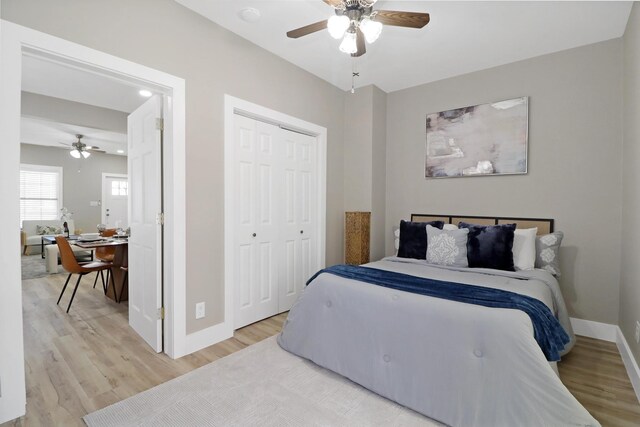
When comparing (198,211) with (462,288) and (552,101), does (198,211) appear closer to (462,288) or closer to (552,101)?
(462,288)

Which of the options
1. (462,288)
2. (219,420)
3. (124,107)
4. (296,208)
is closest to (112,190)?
(124,107)

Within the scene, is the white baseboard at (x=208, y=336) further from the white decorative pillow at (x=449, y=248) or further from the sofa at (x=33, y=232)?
the sofa at (x=33, y=232)

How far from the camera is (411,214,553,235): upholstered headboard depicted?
2896mm

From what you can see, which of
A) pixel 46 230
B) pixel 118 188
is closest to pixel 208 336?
pixel 46 230

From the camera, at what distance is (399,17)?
6.00 feet

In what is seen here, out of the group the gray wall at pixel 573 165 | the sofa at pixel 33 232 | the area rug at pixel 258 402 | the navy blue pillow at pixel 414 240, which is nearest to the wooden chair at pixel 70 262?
the area rug at pixel 258 402

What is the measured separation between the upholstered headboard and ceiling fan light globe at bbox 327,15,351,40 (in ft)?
8.12

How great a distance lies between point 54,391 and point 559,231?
13.6 ft

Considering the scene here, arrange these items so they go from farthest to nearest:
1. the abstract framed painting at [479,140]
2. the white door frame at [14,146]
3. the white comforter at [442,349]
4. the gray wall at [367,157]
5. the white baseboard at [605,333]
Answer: the gray wall at [367,157] → the abstract framed painting at [479,140] → the white baseboard at [605,333] → the white door frame at [14,146] → the white comforter at [442,349]

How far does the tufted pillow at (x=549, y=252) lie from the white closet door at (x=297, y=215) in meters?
2.28

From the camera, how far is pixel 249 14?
2.35m

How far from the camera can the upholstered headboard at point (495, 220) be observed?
2.90 m

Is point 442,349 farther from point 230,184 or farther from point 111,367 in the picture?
point 111,367

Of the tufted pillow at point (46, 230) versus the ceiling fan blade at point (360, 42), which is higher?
the ceiling fan blade at point (360, 42)
